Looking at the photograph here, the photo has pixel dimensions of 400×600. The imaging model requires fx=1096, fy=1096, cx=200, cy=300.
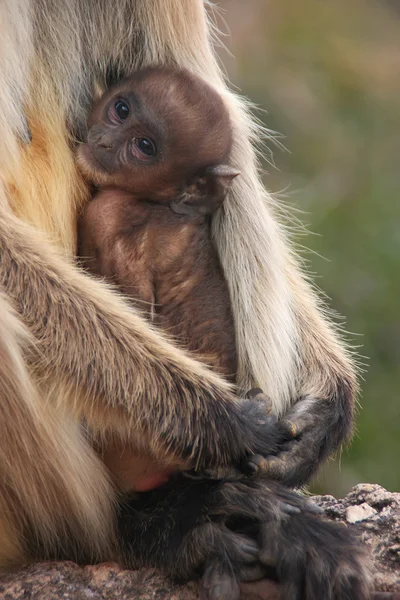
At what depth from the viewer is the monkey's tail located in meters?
3.16

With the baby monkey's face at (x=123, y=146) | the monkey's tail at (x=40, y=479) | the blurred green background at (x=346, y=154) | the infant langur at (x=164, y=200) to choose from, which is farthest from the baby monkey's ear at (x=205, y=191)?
the blurred green background at (x=346, y=154)

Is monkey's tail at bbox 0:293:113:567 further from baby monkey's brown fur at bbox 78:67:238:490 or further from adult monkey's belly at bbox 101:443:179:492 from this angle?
baby monkey's brown fur at bbox 78:67:238:490

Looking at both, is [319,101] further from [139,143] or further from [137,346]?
[137,346]

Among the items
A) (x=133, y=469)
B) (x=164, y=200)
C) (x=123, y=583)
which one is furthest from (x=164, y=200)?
(x=123, y=583)

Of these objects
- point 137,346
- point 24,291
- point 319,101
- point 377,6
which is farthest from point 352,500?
point 377,6

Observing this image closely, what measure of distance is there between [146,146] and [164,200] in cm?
21

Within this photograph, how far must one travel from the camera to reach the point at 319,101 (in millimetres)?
10102

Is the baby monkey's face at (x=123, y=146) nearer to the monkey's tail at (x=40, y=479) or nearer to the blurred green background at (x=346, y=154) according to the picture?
the monkey's tail at (x=40, y=479)

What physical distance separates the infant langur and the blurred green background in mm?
2345

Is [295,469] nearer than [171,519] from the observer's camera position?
No

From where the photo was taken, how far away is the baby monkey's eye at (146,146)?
3.85 m

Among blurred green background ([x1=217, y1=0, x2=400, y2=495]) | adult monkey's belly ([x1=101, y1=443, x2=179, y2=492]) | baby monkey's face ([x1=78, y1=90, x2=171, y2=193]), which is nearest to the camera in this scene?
adult monkey's belly ([x1=101, y1=443, x2=179, y2=492])

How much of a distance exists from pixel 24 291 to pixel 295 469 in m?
1.06

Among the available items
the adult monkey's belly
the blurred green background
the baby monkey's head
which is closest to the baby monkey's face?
the baby monkey's head
